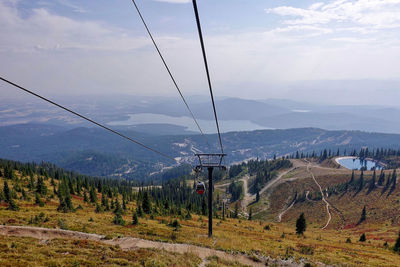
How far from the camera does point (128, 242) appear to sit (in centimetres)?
2216

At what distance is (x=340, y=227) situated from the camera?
93875mm

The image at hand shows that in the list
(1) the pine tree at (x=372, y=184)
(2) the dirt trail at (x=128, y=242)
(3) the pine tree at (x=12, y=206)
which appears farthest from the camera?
(1) the pine tree at (x=372, y=184)

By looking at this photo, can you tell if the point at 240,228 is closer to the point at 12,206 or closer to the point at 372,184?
the point at 12,206

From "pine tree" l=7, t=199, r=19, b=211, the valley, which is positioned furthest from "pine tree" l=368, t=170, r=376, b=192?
"pine tree" l=7, t=199, r=19, b=211

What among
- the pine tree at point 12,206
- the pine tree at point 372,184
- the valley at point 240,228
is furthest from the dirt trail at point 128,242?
the pine tree at point 372,184

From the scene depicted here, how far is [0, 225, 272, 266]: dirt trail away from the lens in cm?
2067

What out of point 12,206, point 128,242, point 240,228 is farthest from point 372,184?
point 12,206

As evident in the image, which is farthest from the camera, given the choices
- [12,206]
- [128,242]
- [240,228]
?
[240,228]

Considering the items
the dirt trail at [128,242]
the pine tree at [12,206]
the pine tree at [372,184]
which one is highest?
the dirt trail at [128,242]

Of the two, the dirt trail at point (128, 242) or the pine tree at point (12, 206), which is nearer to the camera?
the dirt trail at point (128, 242)

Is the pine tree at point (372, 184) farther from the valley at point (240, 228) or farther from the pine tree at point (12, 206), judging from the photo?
the pine tree at point (12, 206)

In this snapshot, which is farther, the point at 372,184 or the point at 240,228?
the point at 372,184

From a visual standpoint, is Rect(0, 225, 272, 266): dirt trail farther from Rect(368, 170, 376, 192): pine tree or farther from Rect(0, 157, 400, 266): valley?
Rect(368, 170, 376, 192): pine tree

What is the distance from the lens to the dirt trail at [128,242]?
67.8ft
